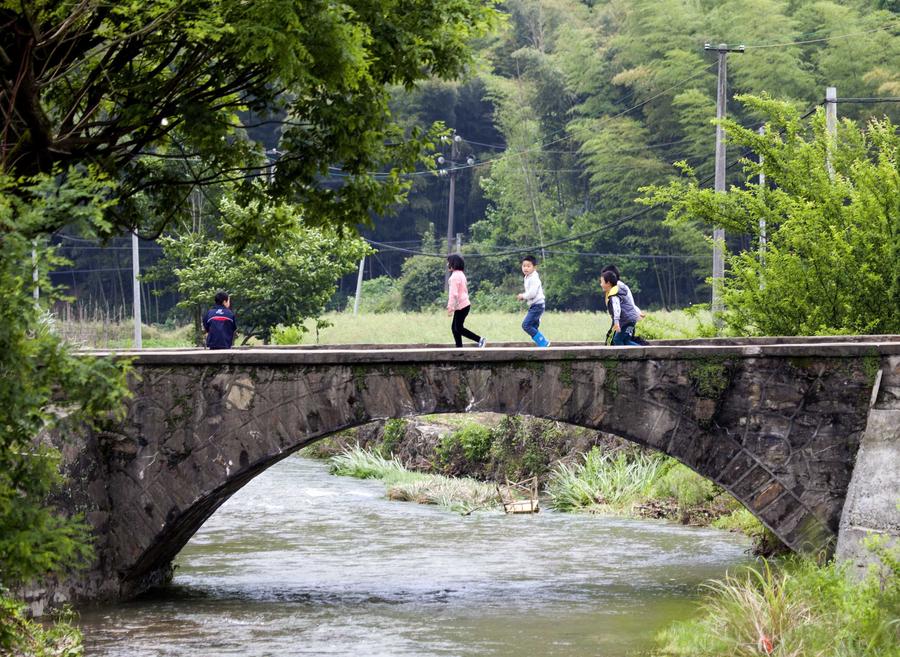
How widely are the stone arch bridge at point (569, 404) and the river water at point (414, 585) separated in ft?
4.05

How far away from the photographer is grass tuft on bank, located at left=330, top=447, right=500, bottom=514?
829 inches

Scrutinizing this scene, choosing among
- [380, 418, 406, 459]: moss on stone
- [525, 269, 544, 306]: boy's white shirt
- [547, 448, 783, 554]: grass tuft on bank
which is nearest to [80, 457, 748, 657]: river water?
[547, 448, 783, 554]: grass tuft on bank

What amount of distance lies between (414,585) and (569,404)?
2.69 meters

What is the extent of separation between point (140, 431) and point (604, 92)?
4816 cm

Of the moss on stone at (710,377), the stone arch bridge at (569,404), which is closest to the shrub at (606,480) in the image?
the stone arch bridge at (569,404)

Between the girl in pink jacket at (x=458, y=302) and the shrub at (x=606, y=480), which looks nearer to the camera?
the girl in pink jacket at (x=458, y=302)

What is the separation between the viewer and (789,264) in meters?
18.0

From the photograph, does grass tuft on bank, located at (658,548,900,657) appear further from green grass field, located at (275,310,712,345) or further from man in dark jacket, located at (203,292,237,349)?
green grass field, located at (275,310,712,345)

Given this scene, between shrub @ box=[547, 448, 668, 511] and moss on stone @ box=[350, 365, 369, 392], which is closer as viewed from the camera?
moss on stone @ box=[350, 365, 369, 392]

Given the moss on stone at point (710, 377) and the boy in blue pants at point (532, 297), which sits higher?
the boy in blue pants at point (532, 297)

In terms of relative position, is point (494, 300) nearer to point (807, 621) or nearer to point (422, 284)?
point (422, 284)

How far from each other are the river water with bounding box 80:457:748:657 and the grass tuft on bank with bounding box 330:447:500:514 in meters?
0.62

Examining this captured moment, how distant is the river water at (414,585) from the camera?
12180mm

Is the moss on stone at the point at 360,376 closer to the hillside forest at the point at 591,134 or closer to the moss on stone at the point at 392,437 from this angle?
the moss on stone at the point at 392,437
